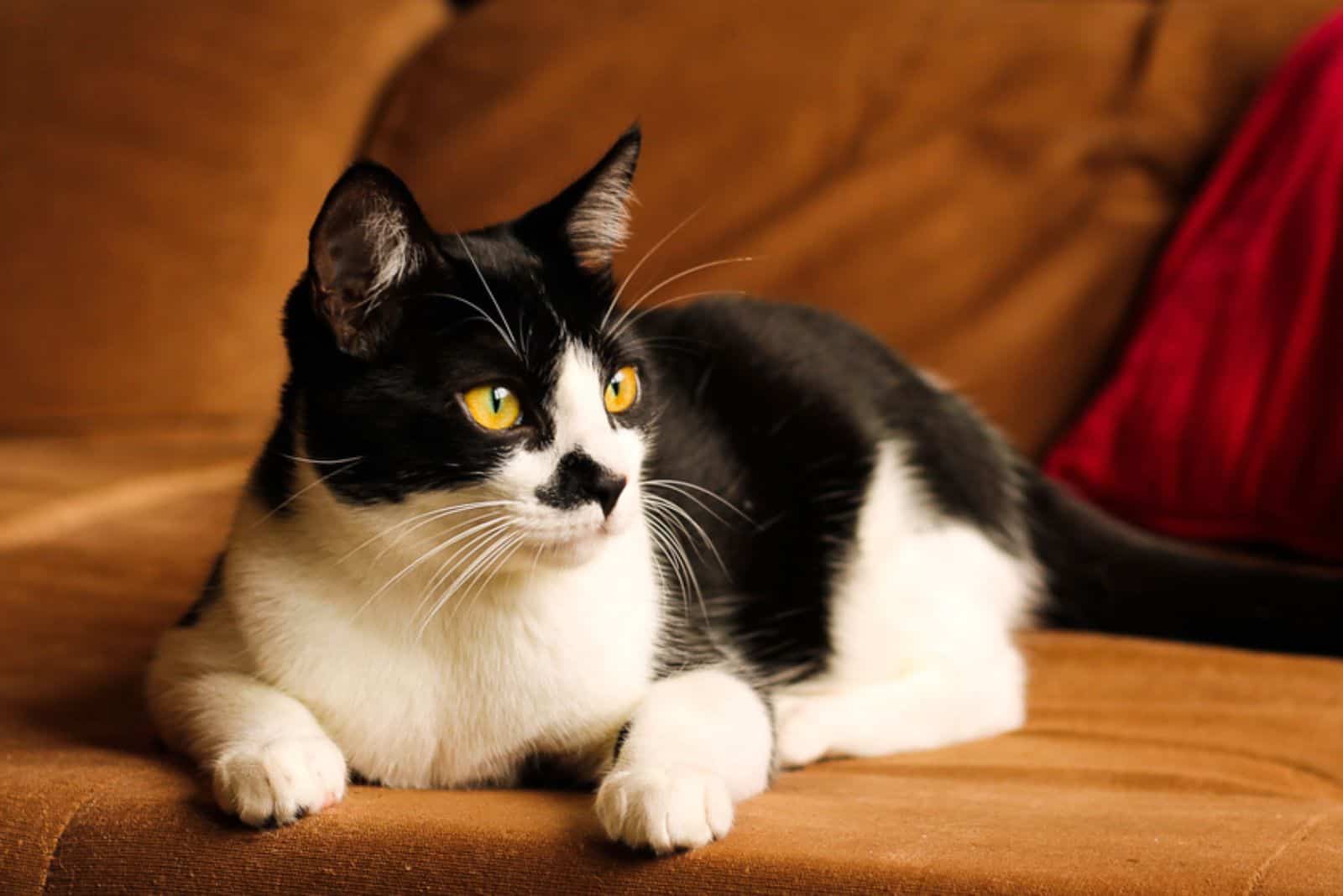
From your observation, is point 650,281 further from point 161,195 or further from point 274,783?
point 274,783

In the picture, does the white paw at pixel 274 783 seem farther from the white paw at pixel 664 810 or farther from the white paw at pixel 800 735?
the white paw at pixel 800 735

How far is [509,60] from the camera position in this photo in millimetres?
2355

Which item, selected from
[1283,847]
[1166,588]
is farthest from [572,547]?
[1166,588]

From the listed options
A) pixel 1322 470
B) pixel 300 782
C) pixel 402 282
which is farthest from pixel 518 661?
pixel 1322 470

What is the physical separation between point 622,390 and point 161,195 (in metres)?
1.55

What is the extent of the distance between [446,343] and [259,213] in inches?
59.9

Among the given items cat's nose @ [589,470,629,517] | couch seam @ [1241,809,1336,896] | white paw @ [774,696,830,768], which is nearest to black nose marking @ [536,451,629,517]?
cat's nose @ [589,470,629,517]

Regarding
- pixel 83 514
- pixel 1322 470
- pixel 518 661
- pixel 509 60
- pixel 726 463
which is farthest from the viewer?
pixel 509 60

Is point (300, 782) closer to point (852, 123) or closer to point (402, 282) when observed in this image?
point (402, 282)

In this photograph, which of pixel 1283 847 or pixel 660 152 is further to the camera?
pixel 660 152

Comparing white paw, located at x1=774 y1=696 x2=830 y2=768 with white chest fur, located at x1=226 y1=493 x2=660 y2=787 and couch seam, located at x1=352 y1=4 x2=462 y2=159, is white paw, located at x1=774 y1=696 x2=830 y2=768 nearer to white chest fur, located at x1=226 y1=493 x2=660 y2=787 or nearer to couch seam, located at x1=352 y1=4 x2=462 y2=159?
white chest fur, located at x1=226 y1=493 x2=660 y2=787

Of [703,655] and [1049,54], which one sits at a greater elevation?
[1049,54]

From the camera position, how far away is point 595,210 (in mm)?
1174

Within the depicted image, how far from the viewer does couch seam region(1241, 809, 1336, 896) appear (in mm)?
874
